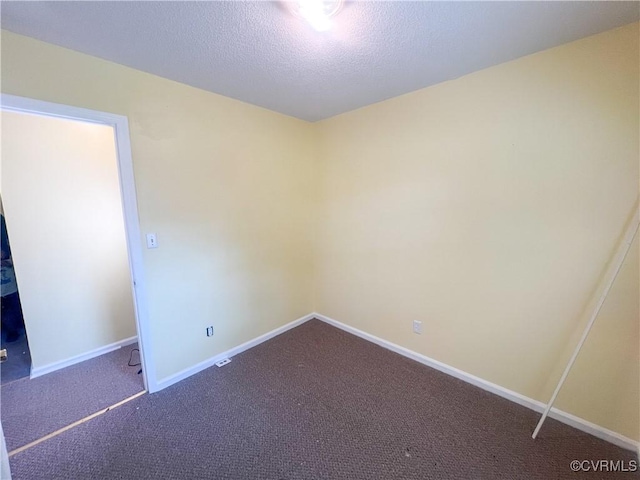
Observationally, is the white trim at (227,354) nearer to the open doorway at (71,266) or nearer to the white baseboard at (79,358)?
the open doorway at (71,266)

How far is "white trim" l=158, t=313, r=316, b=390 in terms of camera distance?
212 centimetres

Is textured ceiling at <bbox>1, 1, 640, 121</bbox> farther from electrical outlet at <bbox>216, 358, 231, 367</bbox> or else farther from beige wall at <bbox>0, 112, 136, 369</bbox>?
electrical outlet at <bbox>216, 358, 231, 367</bbox>

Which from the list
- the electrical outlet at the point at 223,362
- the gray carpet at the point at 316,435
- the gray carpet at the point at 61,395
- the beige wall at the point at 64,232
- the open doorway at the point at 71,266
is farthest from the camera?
the electrical outlet at the point at 223,362

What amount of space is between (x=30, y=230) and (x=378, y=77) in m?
3.01

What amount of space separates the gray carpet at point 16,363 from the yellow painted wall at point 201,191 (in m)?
1.30

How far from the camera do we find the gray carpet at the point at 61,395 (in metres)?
1.70

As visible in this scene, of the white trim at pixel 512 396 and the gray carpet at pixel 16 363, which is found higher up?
the white trim at pixel 512 396

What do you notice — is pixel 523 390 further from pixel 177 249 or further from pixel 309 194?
pixel 177 249

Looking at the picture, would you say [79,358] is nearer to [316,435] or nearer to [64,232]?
[64,232]

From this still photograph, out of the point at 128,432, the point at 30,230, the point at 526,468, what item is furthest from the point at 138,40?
the point at 526,468

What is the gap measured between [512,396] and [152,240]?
294cm

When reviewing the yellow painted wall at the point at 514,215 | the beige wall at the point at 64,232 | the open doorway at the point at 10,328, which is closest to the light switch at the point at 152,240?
the beige wall at the point at 64,232

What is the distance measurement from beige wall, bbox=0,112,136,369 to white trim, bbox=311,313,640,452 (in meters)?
2.62

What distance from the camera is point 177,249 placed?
2.06 metres
